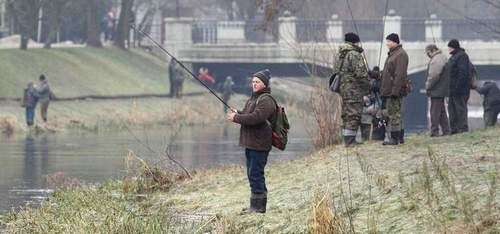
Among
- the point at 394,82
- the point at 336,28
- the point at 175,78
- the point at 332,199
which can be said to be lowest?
the point at 332,199

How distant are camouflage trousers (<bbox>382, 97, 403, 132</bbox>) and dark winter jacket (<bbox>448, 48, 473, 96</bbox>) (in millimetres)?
3203

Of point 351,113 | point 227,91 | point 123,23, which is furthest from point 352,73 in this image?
point 123,23

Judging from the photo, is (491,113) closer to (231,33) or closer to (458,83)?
(458,83)

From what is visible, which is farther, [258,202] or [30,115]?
[30,115]

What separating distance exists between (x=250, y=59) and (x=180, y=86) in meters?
4.90

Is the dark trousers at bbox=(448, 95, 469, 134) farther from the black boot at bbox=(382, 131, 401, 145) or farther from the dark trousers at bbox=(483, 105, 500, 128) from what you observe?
the black boot at bbox=(382, 131, 401, 145)

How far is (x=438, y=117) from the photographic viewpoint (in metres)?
23.7

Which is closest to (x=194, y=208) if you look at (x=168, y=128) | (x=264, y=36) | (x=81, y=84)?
(x=168, y=128)

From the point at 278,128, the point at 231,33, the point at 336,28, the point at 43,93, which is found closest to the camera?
the point at 278,128

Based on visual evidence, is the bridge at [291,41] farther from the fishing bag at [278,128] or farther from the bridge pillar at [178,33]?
the fishing bag at [278,128]

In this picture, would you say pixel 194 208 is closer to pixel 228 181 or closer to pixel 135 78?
pixel 228 181

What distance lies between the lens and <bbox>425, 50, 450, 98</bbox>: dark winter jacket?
2352 centimetres

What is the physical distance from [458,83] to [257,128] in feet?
31.3

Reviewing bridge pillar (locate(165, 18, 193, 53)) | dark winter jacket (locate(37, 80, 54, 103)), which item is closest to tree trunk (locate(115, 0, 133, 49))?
bridge pillar (locate(165, 18, 193, 53))
